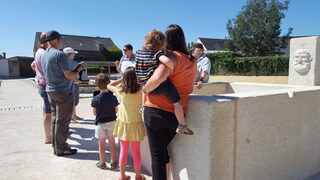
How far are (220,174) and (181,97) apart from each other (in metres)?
0.82

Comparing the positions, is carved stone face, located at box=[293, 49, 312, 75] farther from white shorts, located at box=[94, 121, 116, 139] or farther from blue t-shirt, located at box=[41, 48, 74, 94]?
blue t-shirt, located at box=[41, 48, 74, 94]

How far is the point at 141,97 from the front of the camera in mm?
2811

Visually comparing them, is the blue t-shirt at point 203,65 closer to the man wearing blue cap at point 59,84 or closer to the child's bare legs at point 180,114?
the man wearing blue cap at point 59,84

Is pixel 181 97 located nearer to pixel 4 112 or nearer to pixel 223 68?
pixel 4 112

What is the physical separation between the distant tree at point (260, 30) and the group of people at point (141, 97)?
130 ft

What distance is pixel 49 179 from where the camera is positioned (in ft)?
9.93

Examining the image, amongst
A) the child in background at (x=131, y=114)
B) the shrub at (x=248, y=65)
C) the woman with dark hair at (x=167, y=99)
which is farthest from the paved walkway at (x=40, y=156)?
the shrub at (x=248, y=65)

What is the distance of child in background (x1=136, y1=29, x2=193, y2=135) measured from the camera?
2111mm

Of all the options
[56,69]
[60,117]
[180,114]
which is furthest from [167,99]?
[60,117]

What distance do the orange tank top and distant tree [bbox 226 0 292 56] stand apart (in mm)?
40129

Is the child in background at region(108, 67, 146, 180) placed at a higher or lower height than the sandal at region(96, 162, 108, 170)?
higher

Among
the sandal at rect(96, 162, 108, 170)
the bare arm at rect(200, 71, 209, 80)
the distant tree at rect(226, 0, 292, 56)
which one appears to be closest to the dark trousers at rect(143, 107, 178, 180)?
the sandal at rect(96, 162, 108, 170)

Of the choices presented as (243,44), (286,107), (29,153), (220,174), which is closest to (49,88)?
(29,153)

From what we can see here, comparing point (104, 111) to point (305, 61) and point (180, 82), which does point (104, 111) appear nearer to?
point (180, 82)
